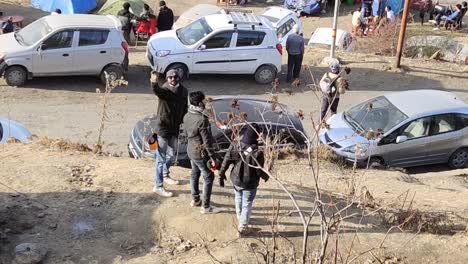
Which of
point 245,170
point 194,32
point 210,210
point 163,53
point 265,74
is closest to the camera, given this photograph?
point 245,170

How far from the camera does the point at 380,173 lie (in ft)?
39.6

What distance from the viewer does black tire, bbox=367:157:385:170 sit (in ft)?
41.9

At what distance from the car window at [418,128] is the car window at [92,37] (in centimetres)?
743

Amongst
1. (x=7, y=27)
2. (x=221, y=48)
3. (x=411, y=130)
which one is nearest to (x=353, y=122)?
(x=411, y=130)

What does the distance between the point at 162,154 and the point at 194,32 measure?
8.41 metres

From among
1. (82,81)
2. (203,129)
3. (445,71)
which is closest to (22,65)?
(82,81)

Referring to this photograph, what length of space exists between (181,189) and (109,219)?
3.87 feet

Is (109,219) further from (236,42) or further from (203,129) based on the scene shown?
(236,42)

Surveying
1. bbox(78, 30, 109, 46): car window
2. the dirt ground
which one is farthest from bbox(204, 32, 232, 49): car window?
the dirt ground

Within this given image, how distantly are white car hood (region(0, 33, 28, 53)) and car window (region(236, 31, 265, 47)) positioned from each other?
16.9ft

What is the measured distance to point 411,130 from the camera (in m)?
13.2

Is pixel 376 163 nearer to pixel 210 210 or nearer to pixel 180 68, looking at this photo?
pixel 210 210

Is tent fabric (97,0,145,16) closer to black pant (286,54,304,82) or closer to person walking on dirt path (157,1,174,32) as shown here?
person walking on dirt path (157,1,174,32)

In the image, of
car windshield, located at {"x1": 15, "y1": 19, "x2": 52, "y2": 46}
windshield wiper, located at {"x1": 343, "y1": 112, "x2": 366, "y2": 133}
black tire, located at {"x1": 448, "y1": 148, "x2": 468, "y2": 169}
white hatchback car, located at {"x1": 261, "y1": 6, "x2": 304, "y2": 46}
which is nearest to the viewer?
windshield wiper, located at {"x1": 343, "y1": 112, "x2": 366, "y2": 133}
